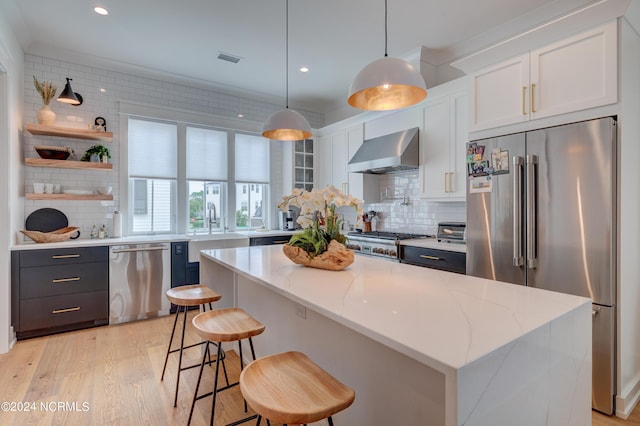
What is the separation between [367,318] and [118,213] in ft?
12.8

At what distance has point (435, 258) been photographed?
3209mm

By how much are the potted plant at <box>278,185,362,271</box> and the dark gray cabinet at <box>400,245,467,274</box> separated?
4.57ft

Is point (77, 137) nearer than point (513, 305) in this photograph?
No

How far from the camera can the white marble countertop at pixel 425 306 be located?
94cm

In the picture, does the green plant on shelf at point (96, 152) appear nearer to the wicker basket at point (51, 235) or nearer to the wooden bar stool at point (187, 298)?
the wicker basket at point (51, 235)

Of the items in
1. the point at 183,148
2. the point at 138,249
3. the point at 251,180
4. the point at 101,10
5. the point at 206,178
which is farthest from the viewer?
the point at 251,180

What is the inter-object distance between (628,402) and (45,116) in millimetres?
5540

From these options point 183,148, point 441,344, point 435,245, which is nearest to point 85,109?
point 183,148

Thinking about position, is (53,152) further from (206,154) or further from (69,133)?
(206,154)

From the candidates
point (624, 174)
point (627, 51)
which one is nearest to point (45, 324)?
point (624, 174)

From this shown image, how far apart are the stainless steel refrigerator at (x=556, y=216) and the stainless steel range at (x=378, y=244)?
3.14 feet

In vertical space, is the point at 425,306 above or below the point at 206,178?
below

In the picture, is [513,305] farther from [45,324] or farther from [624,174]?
[45,324]

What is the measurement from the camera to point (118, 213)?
4047 millimetres
